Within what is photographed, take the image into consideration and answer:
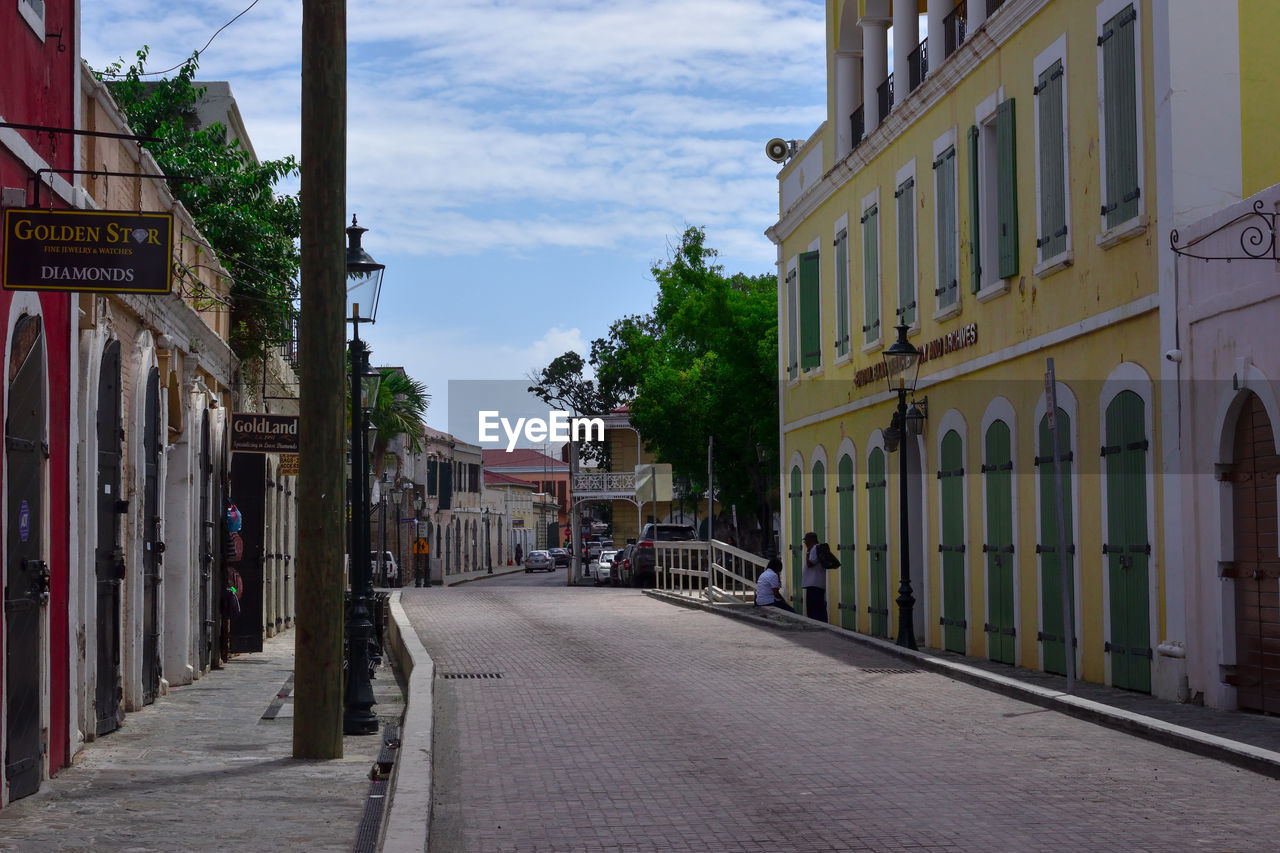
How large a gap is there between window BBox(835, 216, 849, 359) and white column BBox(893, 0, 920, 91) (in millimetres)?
3011

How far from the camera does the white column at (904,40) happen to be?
22.6 metres

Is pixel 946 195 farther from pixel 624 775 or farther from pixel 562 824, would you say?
pixel 562 824

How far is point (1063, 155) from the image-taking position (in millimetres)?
16266

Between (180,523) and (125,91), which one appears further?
(125,91)

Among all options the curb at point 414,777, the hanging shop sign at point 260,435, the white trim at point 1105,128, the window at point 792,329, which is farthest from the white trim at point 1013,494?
the window at point 792,329

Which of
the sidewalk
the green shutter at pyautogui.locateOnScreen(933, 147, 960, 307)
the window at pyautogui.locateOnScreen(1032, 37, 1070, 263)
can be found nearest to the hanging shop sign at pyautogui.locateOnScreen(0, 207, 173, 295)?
the sidewalk

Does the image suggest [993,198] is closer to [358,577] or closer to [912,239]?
[912,239]

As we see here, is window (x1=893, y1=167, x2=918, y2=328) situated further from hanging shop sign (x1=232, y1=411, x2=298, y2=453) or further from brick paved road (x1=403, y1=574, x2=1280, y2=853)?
hanging shop sign (x1=232, y1=411, x2=298, y2=453)

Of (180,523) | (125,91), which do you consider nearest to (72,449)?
(180,523)

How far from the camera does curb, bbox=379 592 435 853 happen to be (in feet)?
25.3

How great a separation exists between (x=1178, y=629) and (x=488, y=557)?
8237 centimetres

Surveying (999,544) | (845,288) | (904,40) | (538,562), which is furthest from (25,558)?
(538,562)

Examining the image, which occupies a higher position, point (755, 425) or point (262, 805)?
point (755, 425)

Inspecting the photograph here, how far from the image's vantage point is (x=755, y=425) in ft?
145
